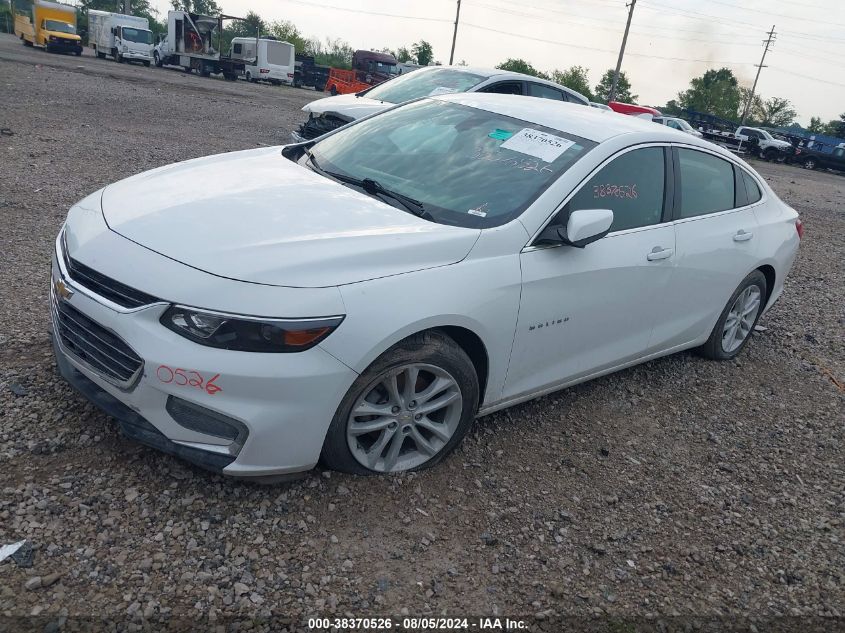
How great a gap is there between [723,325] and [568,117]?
199 centimetres

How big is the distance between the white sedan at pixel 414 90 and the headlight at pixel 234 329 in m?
6.22

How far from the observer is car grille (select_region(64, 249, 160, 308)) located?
254 centimetres

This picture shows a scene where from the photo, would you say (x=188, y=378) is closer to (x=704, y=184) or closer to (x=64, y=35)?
(x=704, y=184)

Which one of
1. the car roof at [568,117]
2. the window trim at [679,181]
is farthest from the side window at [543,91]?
the car roof at [568,117]

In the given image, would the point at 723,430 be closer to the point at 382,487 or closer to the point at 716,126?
the point at 382,487

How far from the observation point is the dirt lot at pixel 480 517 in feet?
7.93

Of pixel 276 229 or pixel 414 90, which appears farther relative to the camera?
pixel 414 90

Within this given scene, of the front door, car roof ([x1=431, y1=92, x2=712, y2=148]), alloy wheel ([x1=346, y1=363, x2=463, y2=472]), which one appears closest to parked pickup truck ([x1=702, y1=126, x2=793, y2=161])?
car roof ([x1=431, y1=92, x2=712, y2=148])

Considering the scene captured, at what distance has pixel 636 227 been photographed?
148 inches

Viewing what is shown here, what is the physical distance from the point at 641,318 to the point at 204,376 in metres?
2.52

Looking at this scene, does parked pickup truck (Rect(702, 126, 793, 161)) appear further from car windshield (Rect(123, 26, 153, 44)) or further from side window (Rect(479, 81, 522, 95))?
car windshield (Rect(123, 26, 153, 44))

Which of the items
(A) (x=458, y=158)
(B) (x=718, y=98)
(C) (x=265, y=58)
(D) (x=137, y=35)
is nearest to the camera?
(A) (x=458, y=158)

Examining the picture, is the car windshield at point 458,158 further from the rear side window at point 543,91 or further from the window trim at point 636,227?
the rear side window at point 543,91

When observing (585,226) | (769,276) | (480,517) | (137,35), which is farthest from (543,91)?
(137,35)
